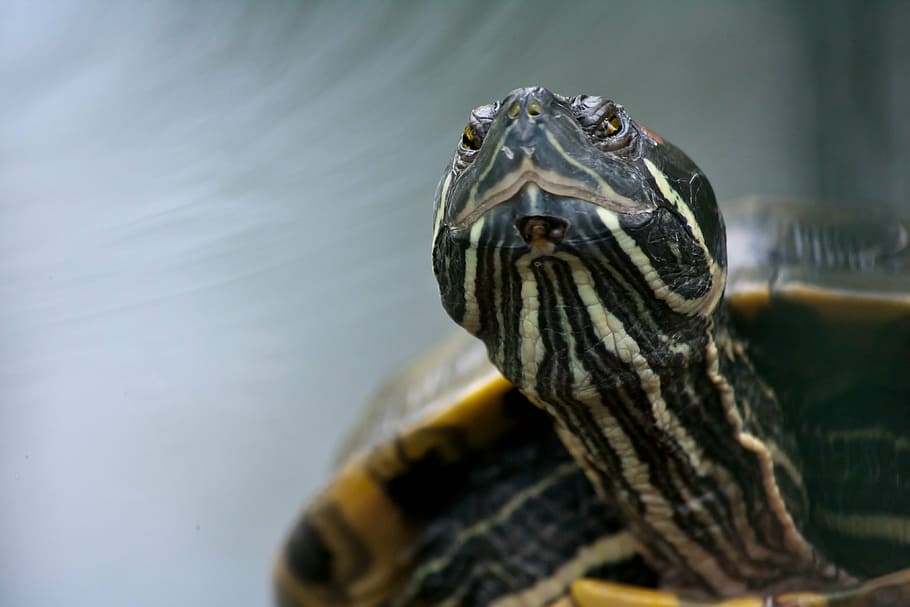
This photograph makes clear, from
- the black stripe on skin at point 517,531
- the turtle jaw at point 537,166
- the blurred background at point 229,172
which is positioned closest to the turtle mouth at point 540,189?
the turtle jaw at point 537,166

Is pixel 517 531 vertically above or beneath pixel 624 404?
beneath

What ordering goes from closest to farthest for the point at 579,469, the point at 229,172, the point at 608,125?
the point at 608,125, the point at 579,469, the point at 229,172

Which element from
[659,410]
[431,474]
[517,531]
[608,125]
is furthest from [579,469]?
[608,125]

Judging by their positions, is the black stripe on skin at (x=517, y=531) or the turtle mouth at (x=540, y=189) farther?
the black stripe on skin at (x=517, y=531)

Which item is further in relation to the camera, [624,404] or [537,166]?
[624,404]

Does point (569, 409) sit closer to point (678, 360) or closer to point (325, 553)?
point (678, 360)

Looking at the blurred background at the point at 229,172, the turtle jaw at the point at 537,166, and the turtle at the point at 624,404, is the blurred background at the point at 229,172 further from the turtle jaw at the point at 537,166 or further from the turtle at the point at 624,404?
the turtle jaw at the point at 537,166

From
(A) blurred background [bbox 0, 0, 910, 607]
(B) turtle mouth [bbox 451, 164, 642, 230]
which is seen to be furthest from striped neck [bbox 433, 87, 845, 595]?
(A) blurred background [bbox 0, 0, 910, 607]

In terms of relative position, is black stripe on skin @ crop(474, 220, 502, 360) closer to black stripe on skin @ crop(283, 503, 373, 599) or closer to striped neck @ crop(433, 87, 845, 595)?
striped neck @ crop(433, 87, 845, 595)
